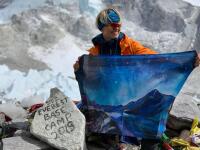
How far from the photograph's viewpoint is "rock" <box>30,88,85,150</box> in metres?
2.88

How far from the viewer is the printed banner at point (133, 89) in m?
3.05

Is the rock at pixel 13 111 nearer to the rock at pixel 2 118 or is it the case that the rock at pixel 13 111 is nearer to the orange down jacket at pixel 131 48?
the rock at pixel 2 118

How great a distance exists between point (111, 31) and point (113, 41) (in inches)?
3.6

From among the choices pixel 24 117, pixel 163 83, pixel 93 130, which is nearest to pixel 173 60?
pixel 163 83

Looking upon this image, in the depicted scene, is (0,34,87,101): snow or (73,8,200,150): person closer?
(73,8,200,150): person

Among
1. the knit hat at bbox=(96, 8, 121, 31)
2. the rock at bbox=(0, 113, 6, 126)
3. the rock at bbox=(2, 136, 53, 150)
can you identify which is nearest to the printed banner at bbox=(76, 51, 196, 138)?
the knit hat at bbox=(96, 8, 121, 31)

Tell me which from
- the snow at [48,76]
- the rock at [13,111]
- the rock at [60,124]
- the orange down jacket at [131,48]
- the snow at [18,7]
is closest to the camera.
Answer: the rock at [60,124]

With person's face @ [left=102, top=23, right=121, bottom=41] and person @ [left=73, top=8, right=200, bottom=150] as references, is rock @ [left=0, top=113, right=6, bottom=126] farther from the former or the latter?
person's face @ [left=102, top=23, right=121, bottom=41]

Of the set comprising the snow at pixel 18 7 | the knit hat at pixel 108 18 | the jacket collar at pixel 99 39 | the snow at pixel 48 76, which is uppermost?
the knit hat at pixel 108 18

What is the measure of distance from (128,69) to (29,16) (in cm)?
2243

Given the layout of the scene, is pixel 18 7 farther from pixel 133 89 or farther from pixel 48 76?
pixel 133 89

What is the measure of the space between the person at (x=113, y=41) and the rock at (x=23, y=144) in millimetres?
610

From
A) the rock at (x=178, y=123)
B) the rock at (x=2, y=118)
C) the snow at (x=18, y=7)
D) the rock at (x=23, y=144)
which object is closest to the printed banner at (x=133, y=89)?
the rock at (x=23, y=144)

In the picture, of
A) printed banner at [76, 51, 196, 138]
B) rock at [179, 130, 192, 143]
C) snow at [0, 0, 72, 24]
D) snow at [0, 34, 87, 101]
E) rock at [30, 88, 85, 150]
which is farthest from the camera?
snow at [0, 0, 72, 24]
